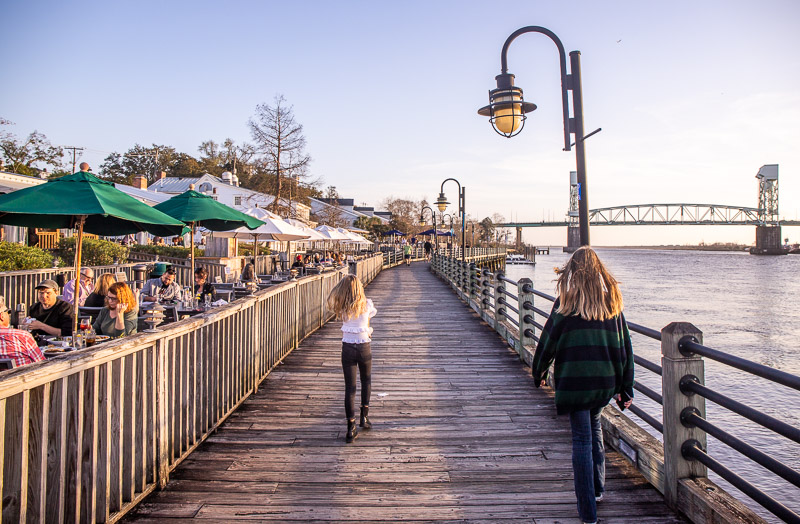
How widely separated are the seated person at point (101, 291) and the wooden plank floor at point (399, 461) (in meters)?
2.80

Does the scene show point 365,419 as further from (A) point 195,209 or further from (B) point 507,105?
(A) point 195,209

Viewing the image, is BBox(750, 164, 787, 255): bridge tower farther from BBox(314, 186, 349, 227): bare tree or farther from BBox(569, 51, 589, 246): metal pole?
BBox(569, 51, 589, 246): metal pole

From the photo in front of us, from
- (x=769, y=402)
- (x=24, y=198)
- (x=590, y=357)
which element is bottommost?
(x=769, y=402)

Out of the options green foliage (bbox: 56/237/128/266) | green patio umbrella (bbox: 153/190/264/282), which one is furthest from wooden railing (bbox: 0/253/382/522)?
green foliage (bbox: 56/237/128/266)

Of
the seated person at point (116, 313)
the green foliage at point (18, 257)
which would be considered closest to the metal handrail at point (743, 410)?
the seated person at point (116, 313)

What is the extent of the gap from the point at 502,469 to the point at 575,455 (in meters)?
0.95

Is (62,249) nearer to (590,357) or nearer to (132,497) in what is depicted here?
(132,497)

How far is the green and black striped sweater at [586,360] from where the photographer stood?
10.2 feet

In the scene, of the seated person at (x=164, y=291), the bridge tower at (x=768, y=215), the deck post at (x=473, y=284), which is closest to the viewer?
the seated person at (x=164, y=291)

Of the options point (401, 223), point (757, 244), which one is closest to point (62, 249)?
point (401, 223)

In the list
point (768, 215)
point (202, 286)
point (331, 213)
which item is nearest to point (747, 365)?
point (202, 286)

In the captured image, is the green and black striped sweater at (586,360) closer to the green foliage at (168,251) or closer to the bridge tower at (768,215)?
the green foliage at (168,251)

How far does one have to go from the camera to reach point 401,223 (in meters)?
77.9

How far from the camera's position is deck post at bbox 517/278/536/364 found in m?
7.45
